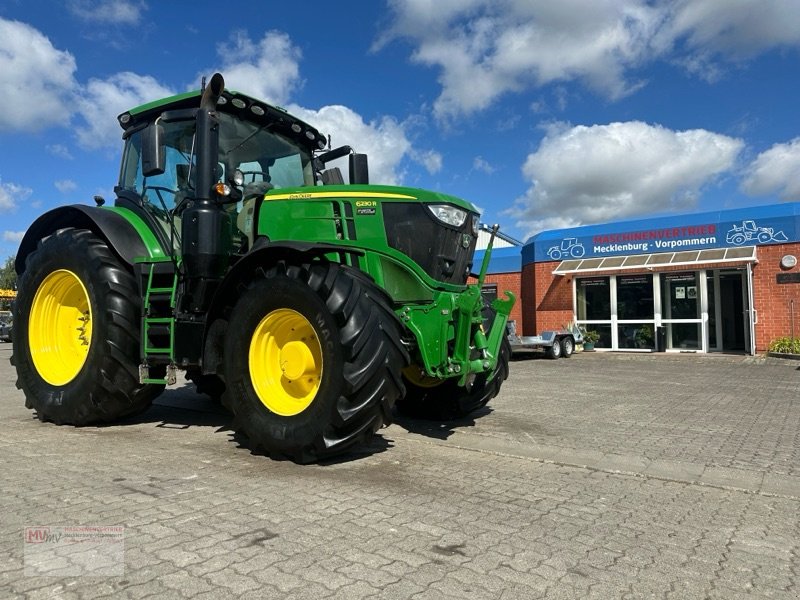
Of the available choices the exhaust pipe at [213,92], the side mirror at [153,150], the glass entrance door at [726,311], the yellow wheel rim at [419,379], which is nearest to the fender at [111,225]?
the side mirror at [153,150]

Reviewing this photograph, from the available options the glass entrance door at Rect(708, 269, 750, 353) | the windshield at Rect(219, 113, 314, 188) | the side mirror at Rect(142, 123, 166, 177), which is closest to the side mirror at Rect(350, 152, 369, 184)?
the windshield at Rect(219, 113, 314, 188)

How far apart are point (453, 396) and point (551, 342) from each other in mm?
11465

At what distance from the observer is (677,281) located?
18828 millimetres

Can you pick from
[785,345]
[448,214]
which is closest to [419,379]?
[448,214]

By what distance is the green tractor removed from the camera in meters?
4.53

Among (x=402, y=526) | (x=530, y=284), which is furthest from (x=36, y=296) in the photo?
(x=530, y=284)

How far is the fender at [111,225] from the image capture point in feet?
A: 19.6

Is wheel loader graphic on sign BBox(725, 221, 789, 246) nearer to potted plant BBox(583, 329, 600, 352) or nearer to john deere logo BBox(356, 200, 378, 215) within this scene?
potted plant BBox(583, 329, 600, 352)

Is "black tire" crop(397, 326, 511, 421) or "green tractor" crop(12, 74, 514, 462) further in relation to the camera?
"black tire" crop(397, 326, 511, 421)

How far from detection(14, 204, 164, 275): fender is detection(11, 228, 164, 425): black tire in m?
0.16

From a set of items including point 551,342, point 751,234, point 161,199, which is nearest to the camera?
point 161,199

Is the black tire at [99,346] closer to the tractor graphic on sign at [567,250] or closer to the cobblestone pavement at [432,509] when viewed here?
the cobblestone pavement at [432,509]

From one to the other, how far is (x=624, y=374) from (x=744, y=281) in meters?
8.26

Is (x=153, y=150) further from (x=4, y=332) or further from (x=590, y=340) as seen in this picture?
(x=4, y=332)
